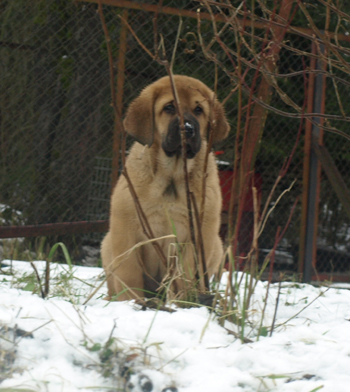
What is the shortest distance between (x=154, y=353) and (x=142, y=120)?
1.78 metres

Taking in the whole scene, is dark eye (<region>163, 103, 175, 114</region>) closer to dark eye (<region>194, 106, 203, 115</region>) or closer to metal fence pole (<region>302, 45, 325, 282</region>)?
dark eye (<region>194, 106, 203, 115</region>)

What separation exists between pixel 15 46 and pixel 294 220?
3.96 metres

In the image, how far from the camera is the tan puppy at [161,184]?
2922 millimetres

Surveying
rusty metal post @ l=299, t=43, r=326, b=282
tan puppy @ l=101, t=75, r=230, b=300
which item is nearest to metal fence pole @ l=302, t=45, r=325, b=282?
rusty metal post @ l=299, t=43, r=326, b=282

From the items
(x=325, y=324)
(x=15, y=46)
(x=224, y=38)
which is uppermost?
(x=224, y=38)

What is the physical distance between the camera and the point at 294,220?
21.9ft

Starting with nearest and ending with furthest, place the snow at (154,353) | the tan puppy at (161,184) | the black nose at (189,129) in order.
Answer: the snow at (154,353)
the black nose at (189,129)
the tan puppy at (161,184)

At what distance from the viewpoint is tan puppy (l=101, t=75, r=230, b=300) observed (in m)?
2.92

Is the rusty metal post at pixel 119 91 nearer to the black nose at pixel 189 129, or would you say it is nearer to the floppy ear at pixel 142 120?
the floppy ear at pixel 142 120

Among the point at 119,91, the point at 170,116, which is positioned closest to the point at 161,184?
the point at 170,116

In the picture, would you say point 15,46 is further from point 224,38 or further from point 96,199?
point 224,38

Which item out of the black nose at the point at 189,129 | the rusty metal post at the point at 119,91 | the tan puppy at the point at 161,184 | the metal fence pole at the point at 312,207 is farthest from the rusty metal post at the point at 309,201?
the black nose at the point at 189,129

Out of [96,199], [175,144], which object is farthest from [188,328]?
[96,199]

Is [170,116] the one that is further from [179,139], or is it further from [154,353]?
[154,353]
